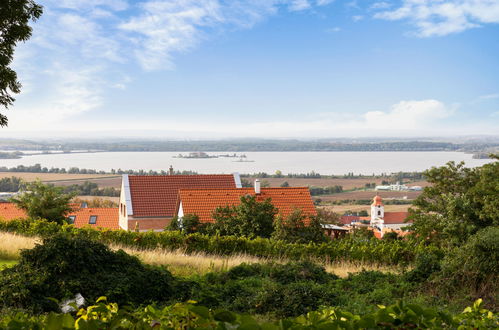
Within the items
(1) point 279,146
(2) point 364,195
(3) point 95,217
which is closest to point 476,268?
(3) point 95,217

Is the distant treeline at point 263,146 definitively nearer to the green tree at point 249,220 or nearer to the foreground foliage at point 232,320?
the green tree at point 249,220

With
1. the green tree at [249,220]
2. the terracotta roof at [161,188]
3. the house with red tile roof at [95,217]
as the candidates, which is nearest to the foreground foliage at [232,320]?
the green tree at [249,220]

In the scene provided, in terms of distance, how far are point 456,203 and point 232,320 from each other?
1706 centimetres

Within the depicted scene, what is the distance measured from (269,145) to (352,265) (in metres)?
100.0

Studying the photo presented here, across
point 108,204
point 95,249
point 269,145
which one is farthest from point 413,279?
point 269,145

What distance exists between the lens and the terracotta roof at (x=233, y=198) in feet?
83.9

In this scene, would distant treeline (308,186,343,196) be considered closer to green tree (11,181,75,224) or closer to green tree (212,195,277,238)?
green tree (212,195,277,238)

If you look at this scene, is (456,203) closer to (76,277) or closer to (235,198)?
(235,198)

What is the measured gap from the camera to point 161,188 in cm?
3462

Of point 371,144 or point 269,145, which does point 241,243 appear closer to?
point 371,144

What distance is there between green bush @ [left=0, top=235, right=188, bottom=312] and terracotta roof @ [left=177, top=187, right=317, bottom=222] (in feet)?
55.1

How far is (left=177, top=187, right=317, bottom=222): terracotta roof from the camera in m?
25.6

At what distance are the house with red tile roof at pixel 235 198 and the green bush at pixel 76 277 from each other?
1678 cm

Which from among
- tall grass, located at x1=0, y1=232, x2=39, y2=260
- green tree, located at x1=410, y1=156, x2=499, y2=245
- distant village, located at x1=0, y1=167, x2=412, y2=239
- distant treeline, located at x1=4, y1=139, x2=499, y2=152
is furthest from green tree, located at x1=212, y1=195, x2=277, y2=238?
distant treeline, located at x1=4, y1=139, x2=499, y2=152
